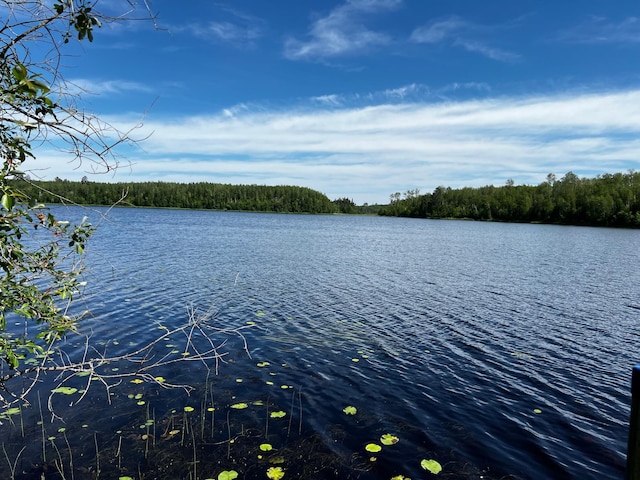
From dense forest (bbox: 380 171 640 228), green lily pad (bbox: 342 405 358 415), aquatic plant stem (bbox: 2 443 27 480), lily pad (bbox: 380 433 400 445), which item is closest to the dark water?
lily pad (bbox: 380 433 400 445)

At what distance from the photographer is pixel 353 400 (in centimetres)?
1235

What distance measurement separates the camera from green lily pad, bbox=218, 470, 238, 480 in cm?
845

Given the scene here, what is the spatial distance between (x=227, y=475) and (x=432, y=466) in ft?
15.8

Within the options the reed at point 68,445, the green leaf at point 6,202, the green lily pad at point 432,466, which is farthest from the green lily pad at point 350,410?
the green leaf at point 6,202

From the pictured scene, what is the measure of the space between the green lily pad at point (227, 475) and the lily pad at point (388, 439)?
3.84 metres

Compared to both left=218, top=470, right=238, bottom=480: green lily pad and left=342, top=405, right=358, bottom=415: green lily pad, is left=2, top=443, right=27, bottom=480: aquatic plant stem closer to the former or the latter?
left=218, top=470, right=238, bottom=480: green lily pad

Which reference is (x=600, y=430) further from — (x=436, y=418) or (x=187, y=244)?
(x=187, y=244)

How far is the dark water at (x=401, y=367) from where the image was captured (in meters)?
9.84

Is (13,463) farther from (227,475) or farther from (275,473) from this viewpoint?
(275,473)

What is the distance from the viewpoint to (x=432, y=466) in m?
9.22

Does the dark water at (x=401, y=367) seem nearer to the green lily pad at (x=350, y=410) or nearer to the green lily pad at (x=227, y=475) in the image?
the green lily pad at (x=227, y=475)

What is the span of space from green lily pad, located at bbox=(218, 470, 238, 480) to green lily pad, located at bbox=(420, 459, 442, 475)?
4400 millimetres

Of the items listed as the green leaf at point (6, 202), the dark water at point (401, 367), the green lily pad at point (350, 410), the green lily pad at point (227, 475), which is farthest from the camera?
the green lily pad at point (350, 410)

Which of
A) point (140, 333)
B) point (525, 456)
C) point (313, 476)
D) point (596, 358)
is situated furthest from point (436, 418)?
point (140, 333)
